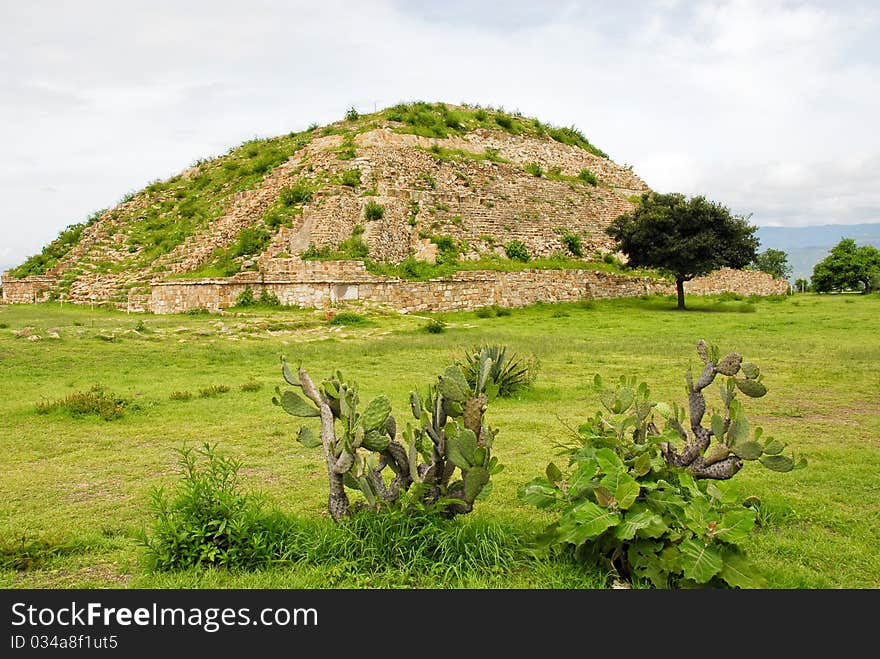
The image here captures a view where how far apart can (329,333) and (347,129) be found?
18.1m

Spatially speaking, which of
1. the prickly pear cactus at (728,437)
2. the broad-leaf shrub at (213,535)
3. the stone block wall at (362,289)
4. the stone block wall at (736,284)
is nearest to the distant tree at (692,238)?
the stone block wall at (362,289)

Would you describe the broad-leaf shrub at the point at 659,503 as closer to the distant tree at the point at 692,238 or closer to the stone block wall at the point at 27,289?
the distant tree at the point at 692,238

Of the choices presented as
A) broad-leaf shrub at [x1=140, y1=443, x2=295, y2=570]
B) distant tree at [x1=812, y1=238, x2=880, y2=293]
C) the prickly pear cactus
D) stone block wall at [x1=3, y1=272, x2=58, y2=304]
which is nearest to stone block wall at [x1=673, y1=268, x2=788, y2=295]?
distant tree at [x1=812, y1=238, x2=880, y2=293]

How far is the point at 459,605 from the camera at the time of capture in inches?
120

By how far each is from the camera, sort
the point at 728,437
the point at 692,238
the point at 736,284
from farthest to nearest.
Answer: the point at 736,284 < the point at 692,238 < the point at 728,437

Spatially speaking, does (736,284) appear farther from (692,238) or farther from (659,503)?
(659,503)

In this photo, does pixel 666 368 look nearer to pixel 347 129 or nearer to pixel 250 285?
pixel 250 285

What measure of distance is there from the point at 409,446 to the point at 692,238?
76.8ft

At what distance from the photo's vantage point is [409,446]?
400 centimetres

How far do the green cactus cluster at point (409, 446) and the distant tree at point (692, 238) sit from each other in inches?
897

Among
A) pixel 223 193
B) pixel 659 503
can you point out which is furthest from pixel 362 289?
pixel 659 503

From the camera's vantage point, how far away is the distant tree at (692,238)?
25.0m

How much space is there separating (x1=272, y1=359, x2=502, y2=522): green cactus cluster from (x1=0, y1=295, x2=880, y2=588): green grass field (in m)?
0.31

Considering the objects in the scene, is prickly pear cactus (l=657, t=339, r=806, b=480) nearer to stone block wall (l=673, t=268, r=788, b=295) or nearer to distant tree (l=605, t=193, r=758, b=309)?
distant tree (l=605, t=193, r=758, b=309)
